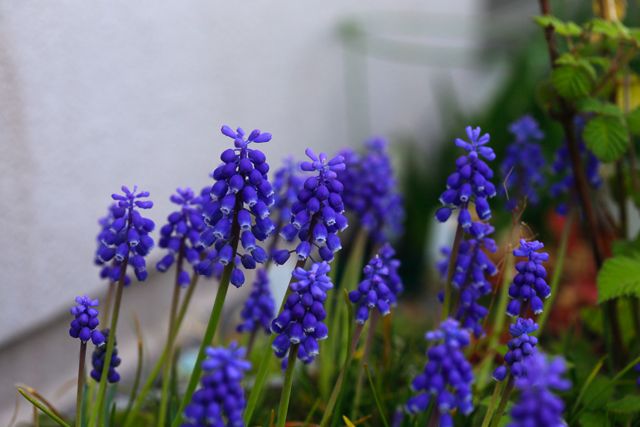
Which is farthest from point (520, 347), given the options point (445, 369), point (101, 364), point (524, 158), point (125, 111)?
point (125, 111)

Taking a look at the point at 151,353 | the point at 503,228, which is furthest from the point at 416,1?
the point at 151,353

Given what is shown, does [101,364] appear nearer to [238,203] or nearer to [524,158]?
[238,203]

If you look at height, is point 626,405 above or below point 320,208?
below

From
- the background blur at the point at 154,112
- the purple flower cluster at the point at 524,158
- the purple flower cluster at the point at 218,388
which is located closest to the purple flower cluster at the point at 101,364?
the purple flower cluster at the point at 218,388

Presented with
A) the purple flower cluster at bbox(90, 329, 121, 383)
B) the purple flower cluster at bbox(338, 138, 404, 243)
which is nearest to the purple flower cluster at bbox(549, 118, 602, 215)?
the purple flower cluster at bbox(338, 138, 404, 243)

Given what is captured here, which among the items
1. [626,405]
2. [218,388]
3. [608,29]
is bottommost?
[626,405]
